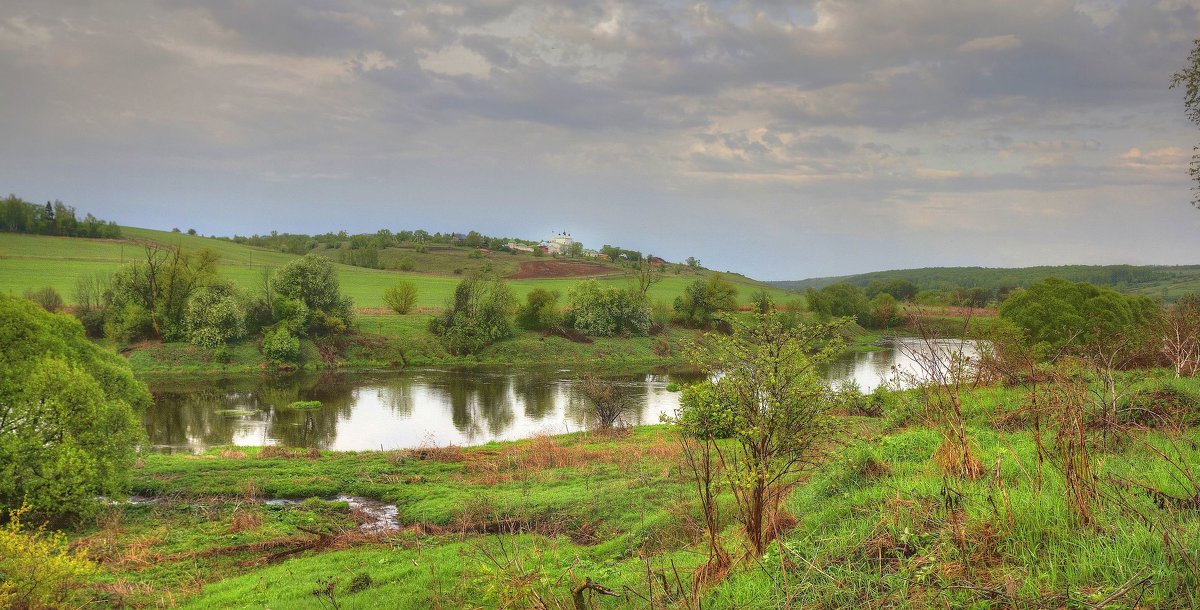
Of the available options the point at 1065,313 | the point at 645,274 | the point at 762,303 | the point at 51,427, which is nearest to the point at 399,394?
the point at 51,427

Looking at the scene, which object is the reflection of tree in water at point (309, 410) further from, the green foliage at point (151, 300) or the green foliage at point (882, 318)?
the green foliage at point (882, 318)

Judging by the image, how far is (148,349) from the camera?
5466 cm

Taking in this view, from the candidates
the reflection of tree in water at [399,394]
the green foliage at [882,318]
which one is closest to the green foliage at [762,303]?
the green foliage at [882,318]

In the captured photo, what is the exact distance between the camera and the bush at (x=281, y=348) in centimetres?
5669

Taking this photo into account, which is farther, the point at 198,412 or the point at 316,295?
the point at 316,295

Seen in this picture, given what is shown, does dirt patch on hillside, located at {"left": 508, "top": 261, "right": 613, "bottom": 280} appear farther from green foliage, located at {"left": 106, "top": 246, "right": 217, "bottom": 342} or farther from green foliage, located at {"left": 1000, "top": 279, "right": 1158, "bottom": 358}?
green foliage, located at {"left": 1000, "top": 279, "right": 1158, "bottom": 358}

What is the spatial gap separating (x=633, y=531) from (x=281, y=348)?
52094mm

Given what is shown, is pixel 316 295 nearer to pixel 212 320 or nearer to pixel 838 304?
pixel 212 320

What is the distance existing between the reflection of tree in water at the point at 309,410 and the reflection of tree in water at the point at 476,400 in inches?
Result: 268

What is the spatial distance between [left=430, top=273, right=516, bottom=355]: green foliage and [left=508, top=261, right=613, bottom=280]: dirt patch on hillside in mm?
45089

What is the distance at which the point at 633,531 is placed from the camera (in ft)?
46.2

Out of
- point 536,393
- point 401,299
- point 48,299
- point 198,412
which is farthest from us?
point 401,299

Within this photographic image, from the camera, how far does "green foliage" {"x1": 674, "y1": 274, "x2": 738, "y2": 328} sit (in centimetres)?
8412

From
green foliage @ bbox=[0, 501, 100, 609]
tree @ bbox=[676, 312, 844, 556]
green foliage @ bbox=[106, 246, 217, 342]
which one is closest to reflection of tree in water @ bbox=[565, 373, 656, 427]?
tree @ bbox=[676, 312, 844, 556]
